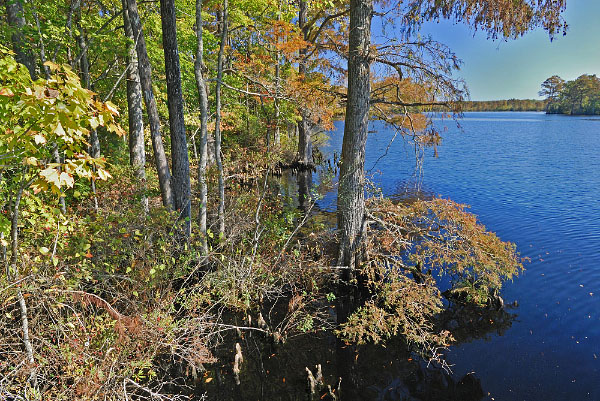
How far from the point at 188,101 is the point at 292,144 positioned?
42.3 ft

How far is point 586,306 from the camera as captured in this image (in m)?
9.26

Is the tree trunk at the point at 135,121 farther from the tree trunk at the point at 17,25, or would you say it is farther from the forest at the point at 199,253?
the tree trunk at the point at 17,25

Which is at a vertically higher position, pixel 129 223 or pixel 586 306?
pixel 129 223

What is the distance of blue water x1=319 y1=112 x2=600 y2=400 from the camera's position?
693 centimetres

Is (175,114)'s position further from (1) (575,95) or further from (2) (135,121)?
(1) (575,95)

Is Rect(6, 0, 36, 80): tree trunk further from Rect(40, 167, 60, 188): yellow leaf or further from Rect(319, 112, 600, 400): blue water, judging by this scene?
Rect(319, 112, 600, 400): blue water

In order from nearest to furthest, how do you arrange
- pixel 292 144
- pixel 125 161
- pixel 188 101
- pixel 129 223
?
pixel 129 223 < pixel 125 161 < pixel 188 101 < pixel 292 144

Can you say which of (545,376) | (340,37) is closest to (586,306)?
(545,376)

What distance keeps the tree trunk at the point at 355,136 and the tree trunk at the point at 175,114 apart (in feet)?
13.8

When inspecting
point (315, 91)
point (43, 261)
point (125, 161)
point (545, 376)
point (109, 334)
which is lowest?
point (545, 376)

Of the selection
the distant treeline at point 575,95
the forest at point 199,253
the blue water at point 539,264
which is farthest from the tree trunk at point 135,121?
the distant treeline at point 575,95

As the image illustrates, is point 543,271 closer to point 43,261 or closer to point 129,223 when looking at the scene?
point 129,223

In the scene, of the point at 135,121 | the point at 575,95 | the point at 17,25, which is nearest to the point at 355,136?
the point at 135,121

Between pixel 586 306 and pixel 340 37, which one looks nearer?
pixel 586 306
